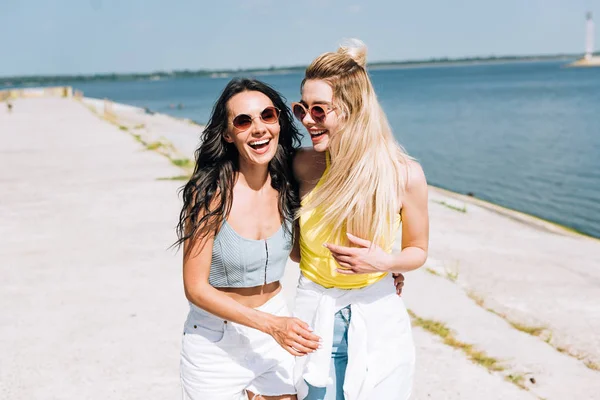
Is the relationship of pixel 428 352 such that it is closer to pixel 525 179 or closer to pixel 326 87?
pixel 326 87

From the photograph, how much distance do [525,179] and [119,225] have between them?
1607 centimetres

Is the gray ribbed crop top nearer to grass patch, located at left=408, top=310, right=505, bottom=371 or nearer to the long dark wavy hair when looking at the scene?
the long dark wavy hair

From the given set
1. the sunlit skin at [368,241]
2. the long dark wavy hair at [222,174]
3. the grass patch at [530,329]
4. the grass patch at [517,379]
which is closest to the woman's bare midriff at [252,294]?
the long dark wavy hair at [222,174]

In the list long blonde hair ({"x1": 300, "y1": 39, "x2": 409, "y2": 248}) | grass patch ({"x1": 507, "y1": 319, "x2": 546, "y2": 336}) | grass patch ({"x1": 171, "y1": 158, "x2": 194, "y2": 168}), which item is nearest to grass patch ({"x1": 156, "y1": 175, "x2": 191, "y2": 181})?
grass patch ({"x1": 171, "y1": 158, "x2": 194, "y2": 168})

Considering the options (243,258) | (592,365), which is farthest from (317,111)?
(592,365)

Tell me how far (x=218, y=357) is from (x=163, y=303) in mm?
3088

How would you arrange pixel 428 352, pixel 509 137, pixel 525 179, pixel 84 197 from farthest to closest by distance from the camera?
pixel 509 137, pixel 525 179, pixel 84 197, pixel 428 352

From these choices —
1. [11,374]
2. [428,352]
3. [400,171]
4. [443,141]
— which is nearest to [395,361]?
[400,171]

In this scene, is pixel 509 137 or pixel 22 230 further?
pixel 509 137

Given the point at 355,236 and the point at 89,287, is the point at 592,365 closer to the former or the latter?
the point at 355,236

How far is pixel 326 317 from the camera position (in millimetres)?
2602

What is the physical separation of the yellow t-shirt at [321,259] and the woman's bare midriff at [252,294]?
0.69 ft

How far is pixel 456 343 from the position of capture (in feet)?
15.7

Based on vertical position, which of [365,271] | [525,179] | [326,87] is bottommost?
[525,179]
